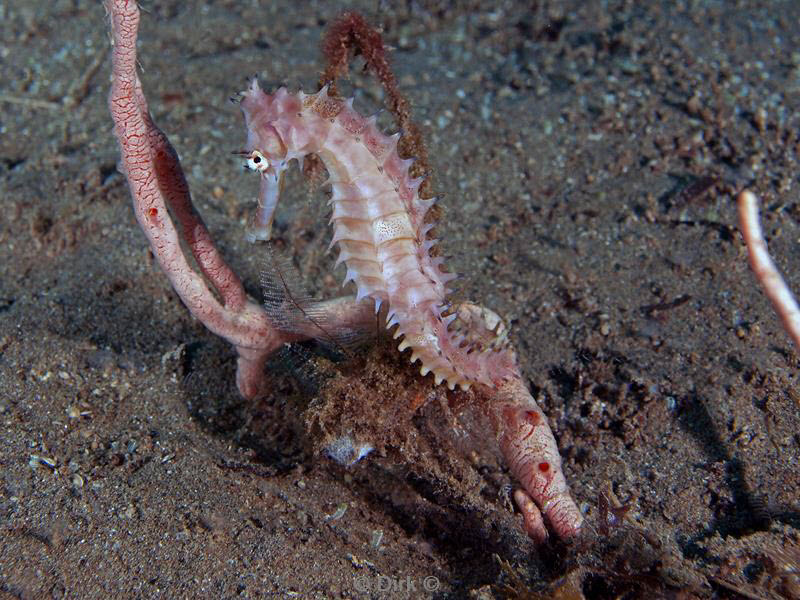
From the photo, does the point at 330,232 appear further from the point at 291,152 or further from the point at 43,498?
the point at 43,498

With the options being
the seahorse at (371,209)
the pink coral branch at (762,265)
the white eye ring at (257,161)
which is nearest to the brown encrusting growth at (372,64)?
the seahorse at (371,209)

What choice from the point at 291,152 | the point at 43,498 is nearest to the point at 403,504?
A: the point at 43,498

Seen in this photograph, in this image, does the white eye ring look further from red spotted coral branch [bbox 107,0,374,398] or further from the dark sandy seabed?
the dark sandy seabed

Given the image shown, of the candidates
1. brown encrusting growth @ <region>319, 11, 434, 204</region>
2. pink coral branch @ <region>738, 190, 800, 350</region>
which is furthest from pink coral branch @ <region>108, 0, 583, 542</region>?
pink coral branch @ <region>738, 190, 800, 350</region>

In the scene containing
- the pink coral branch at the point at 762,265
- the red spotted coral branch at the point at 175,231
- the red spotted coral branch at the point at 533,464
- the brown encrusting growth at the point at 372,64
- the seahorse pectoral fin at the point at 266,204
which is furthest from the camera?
the brown encrusting growth at the point at 372,64

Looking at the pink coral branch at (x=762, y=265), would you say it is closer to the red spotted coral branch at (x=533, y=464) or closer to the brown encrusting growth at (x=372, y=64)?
the red spotted coral branch at (x=533, y=464)

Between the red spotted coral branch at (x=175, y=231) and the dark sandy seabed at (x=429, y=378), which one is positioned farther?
the dark sandy seabed at (x=429, y=378)
